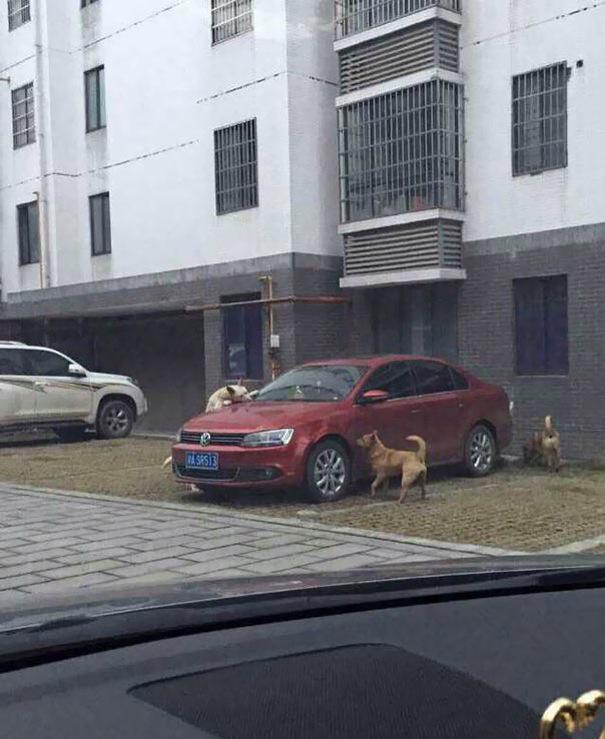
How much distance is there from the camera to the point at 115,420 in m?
18.0

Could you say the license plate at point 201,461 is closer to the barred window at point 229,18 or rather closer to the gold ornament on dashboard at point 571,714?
the gold ornament on dashboard at point 571,714

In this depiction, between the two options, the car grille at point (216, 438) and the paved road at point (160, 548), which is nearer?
the paved road at point (160, 548)

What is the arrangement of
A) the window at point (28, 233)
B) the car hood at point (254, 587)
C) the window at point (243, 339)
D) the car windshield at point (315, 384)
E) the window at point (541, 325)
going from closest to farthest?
the car hood at point (254, 587) < the car windshield at point (315, 384) < the window at point (541, 325) < the window at point (243, 339) < the window at point (28, 233)

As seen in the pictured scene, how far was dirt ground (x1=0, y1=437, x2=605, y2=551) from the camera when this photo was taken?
27.5ft

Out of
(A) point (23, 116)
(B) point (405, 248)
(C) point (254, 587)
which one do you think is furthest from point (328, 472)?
(A) point (23, 116)

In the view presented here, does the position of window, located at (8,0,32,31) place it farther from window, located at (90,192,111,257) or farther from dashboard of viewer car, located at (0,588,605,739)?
dashboard of viewer car, located at (0,588,605,739)

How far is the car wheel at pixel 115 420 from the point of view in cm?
1784

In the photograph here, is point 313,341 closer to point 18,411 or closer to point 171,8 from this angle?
point 18,411

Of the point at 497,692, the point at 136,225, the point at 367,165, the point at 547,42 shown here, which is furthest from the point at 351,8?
the point at 497,692

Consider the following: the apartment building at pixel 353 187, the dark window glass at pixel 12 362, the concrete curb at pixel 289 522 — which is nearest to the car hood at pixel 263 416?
the concrete curb at pixel 289 522

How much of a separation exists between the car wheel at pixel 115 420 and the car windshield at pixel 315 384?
7.20 metres

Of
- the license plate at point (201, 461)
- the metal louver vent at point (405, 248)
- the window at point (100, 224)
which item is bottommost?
the license plate at point (201, 461)

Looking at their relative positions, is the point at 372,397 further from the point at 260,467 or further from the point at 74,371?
the point at 74,371

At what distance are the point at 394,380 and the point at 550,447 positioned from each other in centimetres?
245
